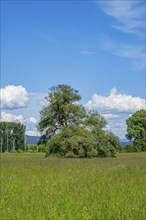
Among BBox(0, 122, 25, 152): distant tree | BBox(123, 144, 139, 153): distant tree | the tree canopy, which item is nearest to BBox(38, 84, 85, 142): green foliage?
the tree canopy

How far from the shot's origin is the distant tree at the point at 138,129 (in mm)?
85812

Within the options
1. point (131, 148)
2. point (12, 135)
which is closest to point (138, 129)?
point (131, 148)

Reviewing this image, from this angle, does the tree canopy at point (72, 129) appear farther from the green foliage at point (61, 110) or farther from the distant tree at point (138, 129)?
the distant tree at point (138, 129)

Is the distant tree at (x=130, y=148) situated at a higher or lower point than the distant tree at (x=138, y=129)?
lower

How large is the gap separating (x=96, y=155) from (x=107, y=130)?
398 cm

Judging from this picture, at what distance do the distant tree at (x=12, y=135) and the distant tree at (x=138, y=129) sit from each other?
33618 mm

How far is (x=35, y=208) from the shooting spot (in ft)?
27.5

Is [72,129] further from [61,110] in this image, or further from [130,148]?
[130,148]

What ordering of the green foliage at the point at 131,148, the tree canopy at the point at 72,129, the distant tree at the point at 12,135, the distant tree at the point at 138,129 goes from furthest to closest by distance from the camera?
the distant tree at the point at 12,135
the distant tree at the point at 138,129
the green foliage at the point at 131,148
the tree canopy at the point at 72,129

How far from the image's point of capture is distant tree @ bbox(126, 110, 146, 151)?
8581cm

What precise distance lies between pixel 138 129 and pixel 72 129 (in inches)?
1887

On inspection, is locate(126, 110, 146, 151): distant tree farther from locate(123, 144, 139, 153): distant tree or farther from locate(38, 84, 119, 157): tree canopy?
locate(38, 84, 119, 157): tree canopy

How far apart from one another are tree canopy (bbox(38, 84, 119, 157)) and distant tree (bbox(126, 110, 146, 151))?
131 feet

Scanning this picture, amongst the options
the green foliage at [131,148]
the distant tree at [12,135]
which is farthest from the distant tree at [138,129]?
the distant tree at [12,135]
